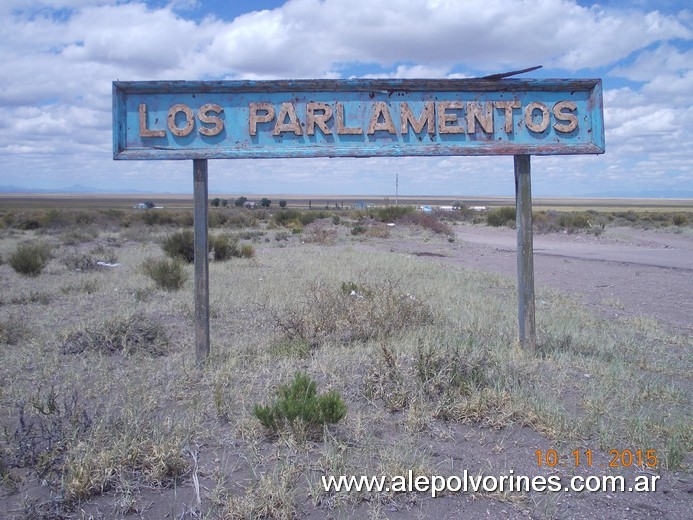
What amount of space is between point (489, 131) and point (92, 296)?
7.78 meters

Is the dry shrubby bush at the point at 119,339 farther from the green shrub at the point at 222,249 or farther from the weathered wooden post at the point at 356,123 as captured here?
the green shrub at the point at 222,249

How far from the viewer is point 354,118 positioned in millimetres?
6703

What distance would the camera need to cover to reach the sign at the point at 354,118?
21.5 ft

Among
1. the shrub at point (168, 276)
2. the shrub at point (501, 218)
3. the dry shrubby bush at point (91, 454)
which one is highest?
the shrub at point (501, 218)

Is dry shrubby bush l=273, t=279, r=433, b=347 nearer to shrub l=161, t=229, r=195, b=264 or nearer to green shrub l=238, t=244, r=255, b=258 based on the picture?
shrub l=161, t=229, r=195, b=264

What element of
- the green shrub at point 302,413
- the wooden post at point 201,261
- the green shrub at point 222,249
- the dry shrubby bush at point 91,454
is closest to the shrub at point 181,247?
the green shrub at point 222,249

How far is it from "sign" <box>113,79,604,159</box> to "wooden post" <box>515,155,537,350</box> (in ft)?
0.88

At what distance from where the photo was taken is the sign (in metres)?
6.54

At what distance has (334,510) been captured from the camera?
3.72 metres

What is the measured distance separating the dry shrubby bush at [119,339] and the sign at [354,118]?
6.62 feet

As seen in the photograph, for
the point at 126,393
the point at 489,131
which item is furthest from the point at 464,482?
the point at 489,131

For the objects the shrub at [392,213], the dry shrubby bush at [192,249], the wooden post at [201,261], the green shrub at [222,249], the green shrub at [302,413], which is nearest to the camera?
the green shrub at [302,413]

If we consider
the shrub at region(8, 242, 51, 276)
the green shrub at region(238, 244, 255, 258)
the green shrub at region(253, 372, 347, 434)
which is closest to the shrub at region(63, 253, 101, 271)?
the shrub at region(8, 242, 51, 276)

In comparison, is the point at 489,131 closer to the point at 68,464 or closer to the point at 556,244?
the point at 68,464
